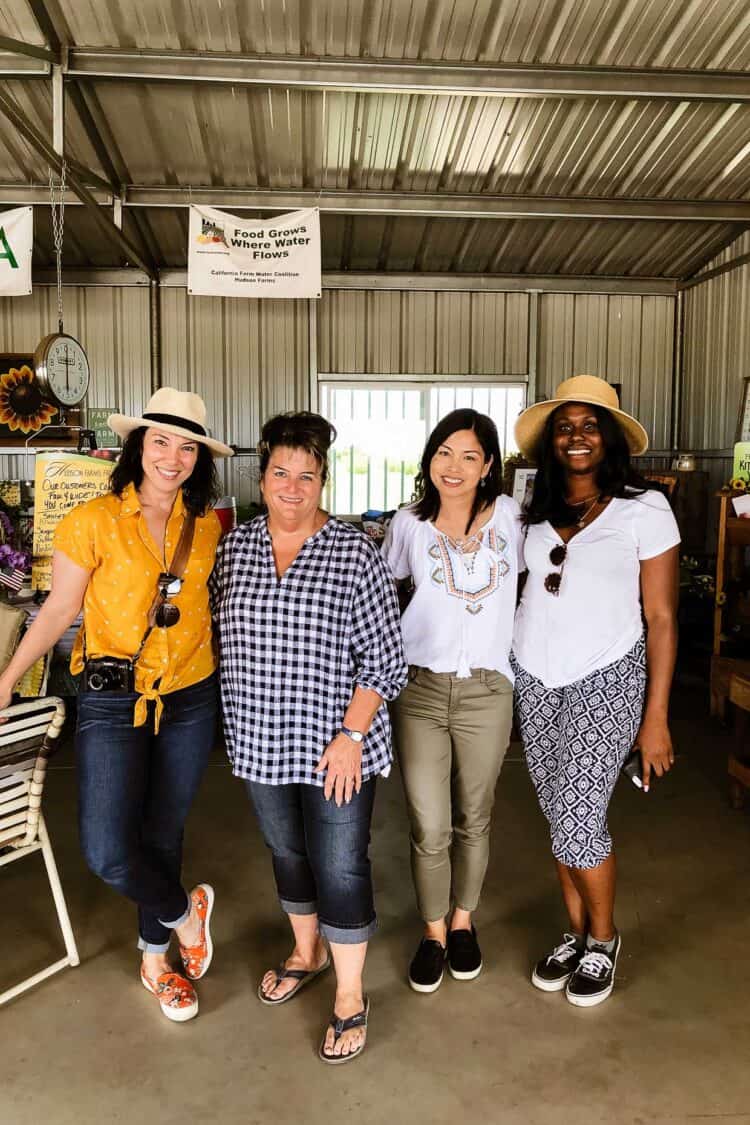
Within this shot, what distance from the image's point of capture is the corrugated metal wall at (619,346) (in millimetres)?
9672

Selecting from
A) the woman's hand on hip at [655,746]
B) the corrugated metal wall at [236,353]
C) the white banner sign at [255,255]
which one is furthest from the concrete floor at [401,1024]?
the corrugated metal wall at [236,353]

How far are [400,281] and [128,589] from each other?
27.0 feet

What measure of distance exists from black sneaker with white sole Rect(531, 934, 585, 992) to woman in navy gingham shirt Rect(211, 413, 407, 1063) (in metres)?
0.62

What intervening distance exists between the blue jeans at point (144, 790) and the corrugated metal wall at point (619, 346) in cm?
834

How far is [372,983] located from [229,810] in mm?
1425

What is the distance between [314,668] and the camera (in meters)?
1.89

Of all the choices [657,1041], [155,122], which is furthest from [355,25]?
[657,1041]

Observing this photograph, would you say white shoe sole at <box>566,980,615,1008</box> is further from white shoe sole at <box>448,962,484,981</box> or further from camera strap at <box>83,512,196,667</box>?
camera strap at <box>83,512,196,667</box>

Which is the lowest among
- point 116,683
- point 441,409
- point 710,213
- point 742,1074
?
point 742,1074

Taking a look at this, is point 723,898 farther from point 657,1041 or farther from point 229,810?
point 229,810

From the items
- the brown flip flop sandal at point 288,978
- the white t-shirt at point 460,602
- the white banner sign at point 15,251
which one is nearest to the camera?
the white t-shirt at point 460,602

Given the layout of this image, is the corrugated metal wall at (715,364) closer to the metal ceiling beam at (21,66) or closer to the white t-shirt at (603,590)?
the metal ceiling beam at (21,66)

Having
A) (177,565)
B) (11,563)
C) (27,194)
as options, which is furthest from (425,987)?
(27,194)

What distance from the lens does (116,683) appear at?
78.0 inches
